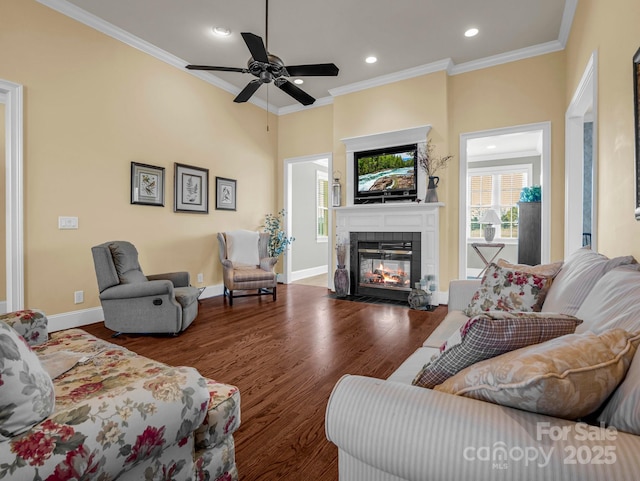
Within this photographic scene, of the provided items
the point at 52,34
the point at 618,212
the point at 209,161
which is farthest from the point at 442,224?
the point at 52,34

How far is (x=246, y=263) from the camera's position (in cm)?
509

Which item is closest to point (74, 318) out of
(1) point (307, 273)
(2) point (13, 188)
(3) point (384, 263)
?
(2) point (13, 188)

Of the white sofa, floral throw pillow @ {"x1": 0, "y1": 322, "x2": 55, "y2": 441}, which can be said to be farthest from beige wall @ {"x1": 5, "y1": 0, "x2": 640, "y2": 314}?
floral throw pillow @ {"x1": 0, "y1": 322, "x2": 55, "y2": 441}

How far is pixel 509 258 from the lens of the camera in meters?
7.78

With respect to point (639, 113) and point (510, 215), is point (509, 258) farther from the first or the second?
point (639, 113)

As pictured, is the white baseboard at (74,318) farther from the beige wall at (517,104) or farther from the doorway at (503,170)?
the doorway at (503,170)

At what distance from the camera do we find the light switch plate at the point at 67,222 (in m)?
3.48

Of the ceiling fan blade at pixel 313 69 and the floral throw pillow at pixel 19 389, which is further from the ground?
the ceiling fan blade at pixel 313 69

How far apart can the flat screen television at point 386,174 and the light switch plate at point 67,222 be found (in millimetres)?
3690

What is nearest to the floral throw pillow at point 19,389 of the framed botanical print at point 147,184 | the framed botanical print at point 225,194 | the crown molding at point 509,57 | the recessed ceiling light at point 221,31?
the framed botanical print at point 147,184

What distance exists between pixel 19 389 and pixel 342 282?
15.1 ft

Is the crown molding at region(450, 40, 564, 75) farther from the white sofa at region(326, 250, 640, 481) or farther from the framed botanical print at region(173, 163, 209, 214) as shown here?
the white sofa at region(326, 250, 640, 481)

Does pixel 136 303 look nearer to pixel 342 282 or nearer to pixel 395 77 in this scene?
pixel 342 282

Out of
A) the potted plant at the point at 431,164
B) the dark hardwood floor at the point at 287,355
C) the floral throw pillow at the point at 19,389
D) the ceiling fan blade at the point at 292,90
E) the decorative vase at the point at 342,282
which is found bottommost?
the dark hardwood floor at the point at 287,355
